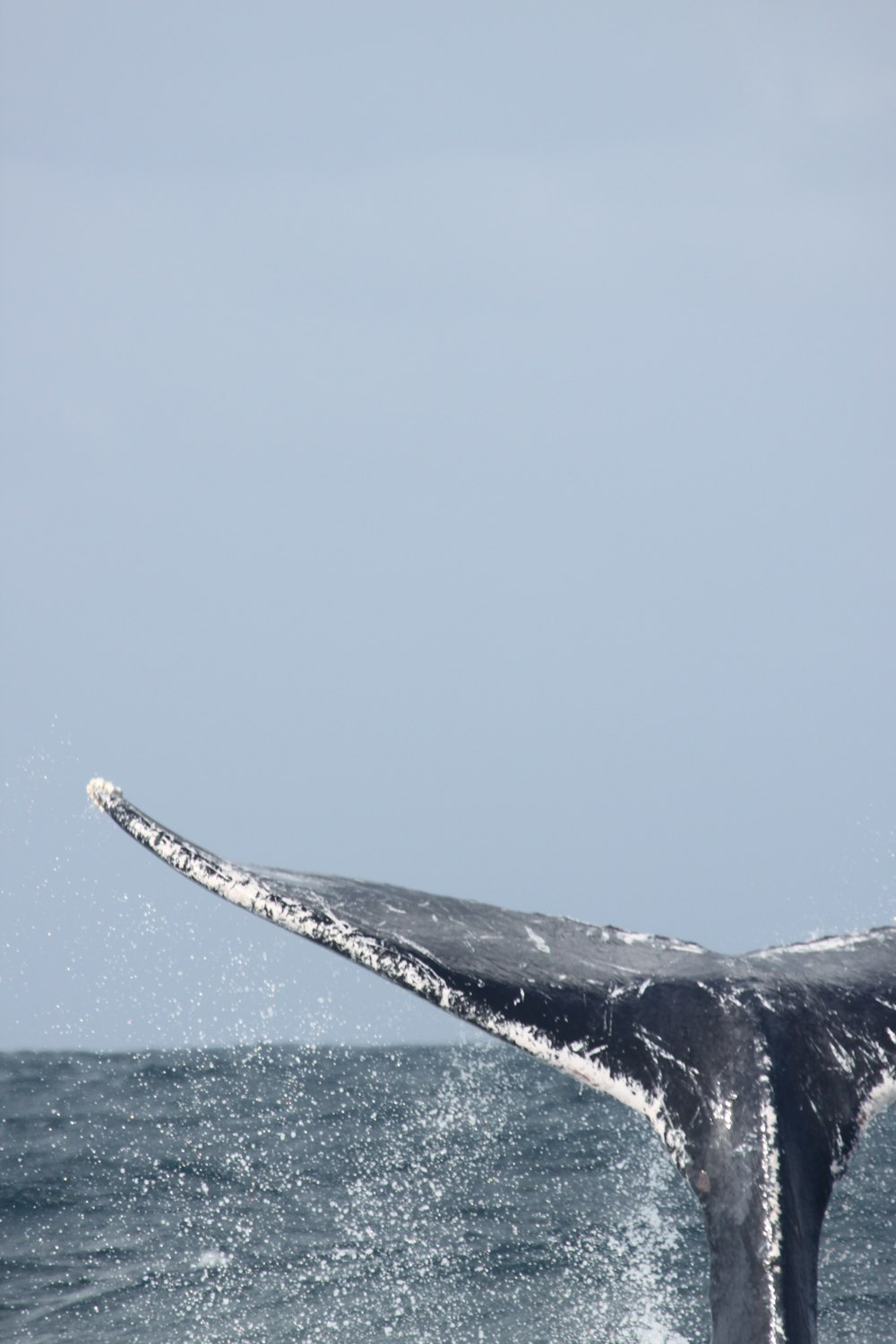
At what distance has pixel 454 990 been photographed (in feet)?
18.4

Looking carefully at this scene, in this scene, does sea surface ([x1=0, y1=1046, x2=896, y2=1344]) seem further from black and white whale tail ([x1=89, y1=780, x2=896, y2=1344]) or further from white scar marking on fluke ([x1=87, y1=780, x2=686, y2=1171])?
white scar marking on fluke ([x1=87, y1=780, x2=686, y2=1171])

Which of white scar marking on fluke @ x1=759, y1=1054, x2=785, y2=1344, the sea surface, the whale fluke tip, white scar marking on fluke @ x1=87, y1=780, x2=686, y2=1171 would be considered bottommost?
the sea surface

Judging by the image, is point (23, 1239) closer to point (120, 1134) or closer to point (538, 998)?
point (120, 1134)

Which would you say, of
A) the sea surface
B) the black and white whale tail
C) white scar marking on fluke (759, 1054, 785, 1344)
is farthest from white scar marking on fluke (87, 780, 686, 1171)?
the sea surface

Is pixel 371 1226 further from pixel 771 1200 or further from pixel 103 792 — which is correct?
pixel 771 1200

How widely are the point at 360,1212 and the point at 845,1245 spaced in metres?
4.21

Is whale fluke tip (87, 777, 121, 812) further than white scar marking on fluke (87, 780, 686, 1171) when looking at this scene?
Yes

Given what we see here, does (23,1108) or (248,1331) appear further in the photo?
(23,1108)

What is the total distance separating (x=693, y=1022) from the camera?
5.68 m

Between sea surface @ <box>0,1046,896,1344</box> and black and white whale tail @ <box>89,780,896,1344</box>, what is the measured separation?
11.5ft

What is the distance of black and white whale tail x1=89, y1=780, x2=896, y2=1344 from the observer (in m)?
4.91

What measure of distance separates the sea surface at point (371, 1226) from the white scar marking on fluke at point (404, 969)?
12.2 feet

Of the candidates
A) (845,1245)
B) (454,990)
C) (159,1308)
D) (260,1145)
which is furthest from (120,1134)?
(454,990)

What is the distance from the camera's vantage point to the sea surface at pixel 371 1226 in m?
8.91
